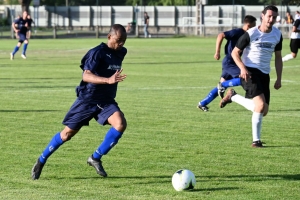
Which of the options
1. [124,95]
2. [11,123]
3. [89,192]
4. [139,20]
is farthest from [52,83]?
[139,20]

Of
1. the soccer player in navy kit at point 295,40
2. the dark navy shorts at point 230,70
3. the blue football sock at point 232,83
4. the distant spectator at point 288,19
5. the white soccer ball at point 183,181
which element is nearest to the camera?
the white soccer ball at point 183,181

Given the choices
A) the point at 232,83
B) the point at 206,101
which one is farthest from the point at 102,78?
the point at 206,101

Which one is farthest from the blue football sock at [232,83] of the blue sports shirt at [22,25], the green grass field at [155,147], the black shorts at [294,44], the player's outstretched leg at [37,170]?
the blue sports shirt at [22,25]

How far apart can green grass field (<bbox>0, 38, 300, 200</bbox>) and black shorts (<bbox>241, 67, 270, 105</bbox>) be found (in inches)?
30.1

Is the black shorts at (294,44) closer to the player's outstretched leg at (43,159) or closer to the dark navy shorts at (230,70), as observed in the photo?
the dark navy shorts at (230,70)

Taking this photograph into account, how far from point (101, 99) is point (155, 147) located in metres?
2.38

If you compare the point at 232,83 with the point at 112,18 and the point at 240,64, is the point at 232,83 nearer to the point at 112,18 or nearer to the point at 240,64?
the point at 240,64

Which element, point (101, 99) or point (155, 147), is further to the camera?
point (155, 147)

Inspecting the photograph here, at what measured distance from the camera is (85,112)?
838 centimetres

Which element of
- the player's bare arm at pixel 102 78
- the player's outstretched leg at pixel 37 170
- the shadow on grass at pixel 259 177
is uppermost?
the player's bare arm at pixel 102 78

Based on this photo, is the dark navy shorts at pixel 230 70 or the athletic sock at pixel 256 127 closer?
the athletic sock at pixel 256 127

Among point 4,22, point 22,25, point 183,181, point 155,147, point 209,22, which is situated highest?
point 22,25

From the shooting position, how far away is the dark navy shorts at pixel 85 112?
837 cm

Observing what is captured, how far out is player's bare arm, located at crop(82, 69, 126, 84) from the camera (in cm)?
786
